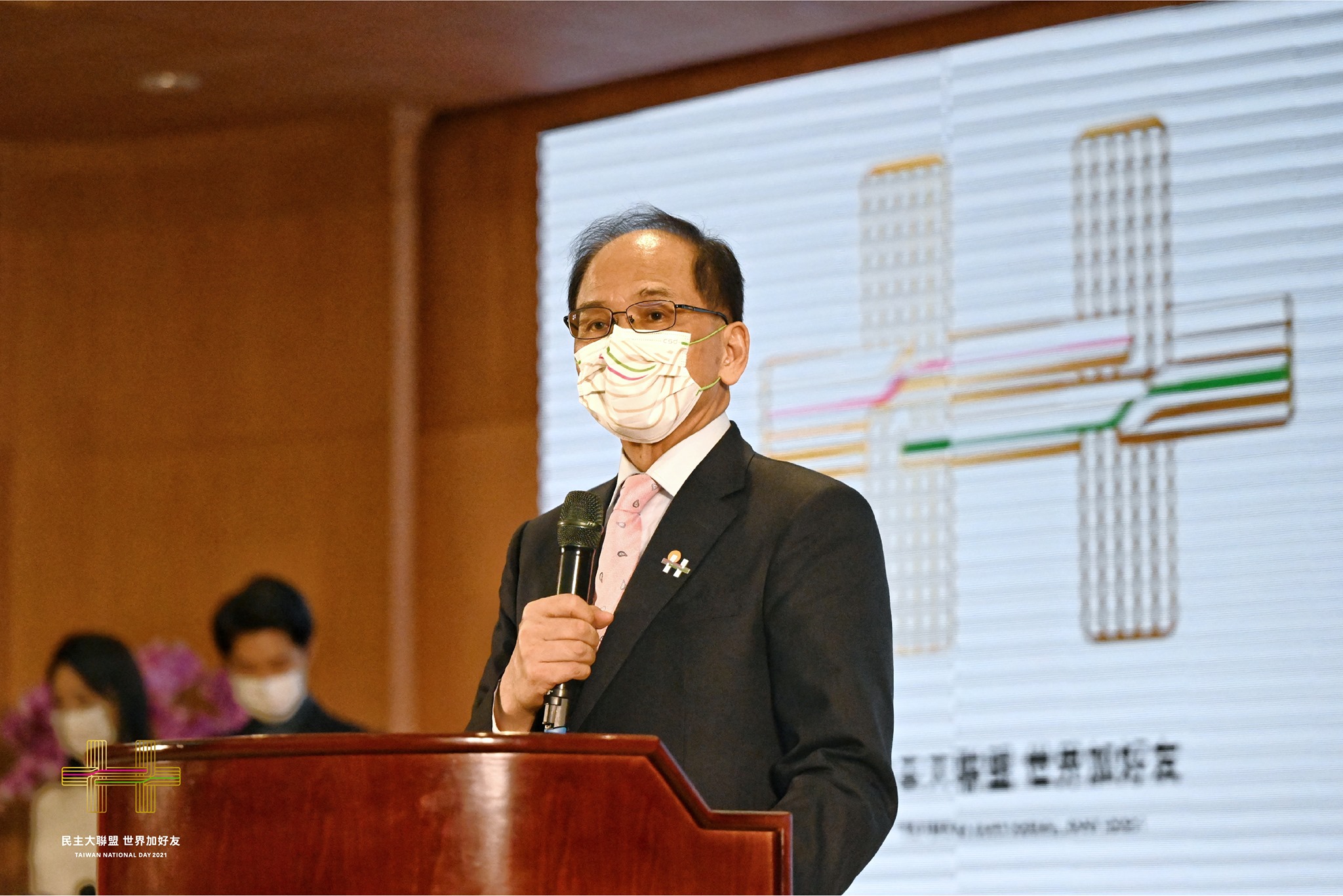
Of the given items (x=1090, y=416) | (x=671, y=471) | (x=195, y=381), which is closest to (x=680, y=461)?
(x=671, y=471)

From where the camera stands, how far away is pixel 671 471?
2000 millimetres

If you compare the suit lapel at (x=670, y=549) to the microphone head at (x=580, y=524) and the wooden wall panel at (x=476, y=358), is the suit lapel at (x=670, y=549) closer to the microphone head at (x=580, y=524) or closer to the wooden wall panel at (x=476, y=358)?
the microphone head at (x=580, y=524)

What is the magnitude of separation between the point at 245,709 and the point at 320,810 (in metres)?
3.73

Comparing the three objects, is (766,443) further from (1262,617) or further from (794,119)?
(1262,617)

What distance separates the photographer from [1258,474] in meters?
3.97

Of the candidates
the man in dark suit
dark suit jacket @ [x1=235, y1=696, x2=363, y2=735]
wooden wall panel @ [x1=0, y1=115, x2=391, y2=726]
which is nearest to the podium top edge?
the man in dark suit

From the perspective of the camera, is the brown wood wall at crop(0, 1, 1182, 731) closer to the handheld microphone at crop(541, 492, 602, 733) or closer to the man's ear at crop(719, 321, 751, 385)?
the man's ear at crop(719, 321, 751, 385)

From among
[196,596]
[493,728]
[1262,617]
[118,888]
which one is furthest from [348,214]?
[118,888]

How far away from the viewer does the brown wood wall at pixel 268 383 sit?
5.31 m

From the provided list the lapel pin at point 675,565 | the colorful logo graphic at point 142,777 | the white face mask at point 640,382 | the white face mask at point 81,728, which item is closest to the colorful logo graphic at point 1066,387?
the white face mask at point 81,728

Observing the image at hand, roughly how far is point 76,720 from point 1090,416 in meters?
3.04

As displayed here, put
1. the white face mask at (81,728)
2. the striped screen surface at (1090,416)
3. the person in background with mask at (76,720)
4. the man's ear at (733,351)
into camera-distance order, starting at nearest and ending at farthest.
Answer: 1. the man's ear at (733,351)
2. the striped screen surface at (1090,416)
3. the person in background with mask at (76,720)
4. the white face mask at (81,728)

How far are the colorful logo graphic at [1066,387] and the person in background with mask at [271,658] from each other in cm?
156

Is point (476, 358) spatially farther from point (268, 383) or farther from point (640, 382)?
point (640, 382)
